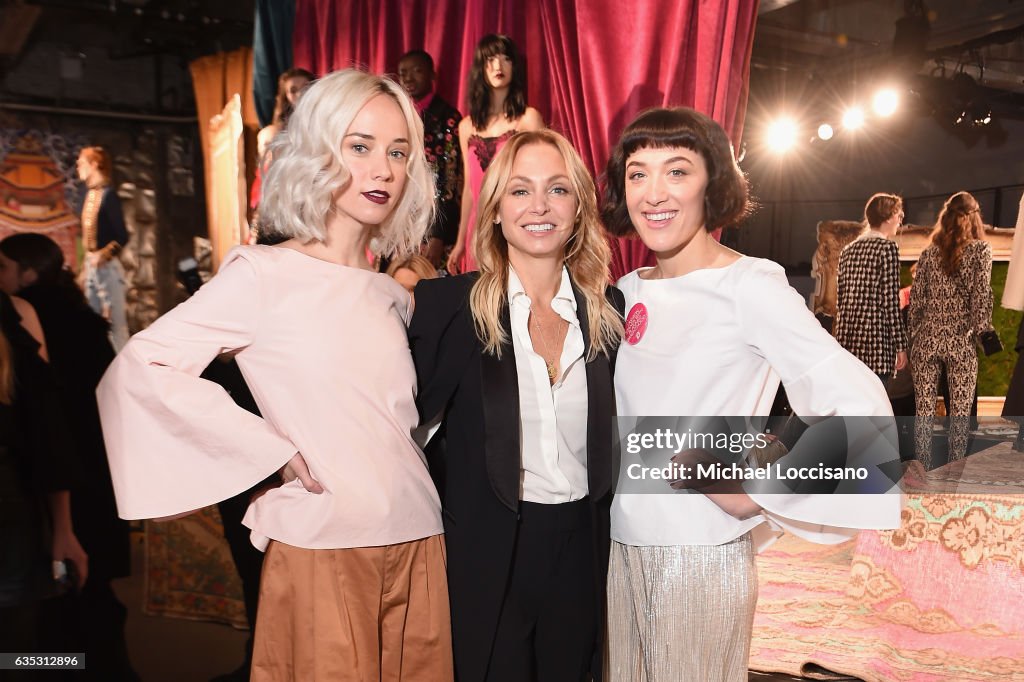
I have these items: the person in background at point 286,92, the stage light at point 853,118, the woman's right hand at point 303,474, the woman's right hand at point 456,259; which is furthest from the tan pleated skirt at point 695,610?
the person in background at point 286,92

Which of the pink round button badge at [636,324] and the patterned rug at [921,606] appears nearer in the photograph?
the pink round button badge at [636,324]

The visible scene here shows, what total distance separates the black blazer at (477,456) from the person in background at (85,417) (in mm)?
1187

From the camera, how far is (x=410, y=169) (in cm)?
181

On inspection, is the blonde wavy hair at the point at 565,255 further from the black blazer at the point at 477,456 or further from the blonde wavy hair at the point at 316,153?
the blonde wavy hair at the point at 316,153

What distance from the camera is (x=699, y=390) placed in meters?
1.64

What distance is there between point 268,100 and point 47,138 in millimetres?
1430

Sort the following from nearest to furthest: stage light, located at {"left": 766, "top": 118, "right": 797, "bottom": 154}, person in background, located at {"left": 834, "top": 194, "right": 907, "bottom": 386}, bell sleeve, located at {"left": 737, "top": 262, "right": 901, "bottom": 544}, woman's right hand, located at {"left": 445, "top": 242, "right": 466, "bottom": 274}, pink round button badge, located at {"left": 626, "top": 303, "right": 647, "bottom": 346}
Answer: bell sleeve, located at {"left": 737, "top": 262, "right": 901, "bottom": 544}, pink round button badge, located at {"left": 626, "top": 303, "right": 647, "bottom": 346}, person in background, located at {"left": 834, "top": 194, "right": 907, "bottom": 386}, stage light, located at {"left": 766, "top": 118, "right": 797, "bottom": 154}, woman's right hand, located at {"left": 445, "top": 242, "right": 466, "bottom": 274}

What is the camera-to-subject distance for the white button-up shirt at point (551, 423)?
1.70 m

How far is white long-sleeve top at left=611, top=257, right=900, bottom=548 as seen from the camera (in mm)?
1555

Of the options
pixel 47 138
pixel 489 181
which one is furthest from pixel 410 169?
pixel 47 138

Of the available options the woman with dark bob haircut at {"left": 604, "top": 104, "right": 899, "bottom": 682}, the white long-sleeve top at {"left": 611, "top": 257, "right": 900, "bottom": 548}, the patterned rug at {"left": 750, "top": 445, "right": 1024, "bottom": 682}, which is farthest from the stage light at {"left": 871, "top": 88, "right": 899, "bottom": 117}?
the patterned rug at {"left": 750, "top": 445, "right": 1024, "bottom": 682}

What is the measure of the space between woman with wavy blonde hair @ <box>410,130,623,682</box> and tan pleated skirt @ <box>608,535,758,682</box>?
0.38ft

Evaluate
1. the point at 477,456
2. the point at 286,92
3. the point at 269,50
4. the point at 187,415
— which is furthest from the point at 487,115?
the point at 187,415

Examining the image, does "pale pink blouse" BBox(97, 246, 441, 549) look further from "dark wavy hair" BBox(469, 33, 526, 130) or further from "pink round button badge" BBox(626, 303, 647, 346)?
"dark wavy hair" BBox(469, 33, 526, 130)
